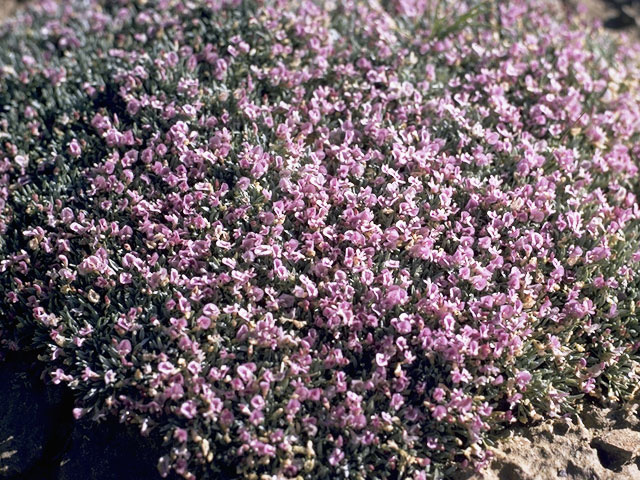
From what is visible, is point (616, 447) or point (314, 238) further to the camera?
point (314, 238)

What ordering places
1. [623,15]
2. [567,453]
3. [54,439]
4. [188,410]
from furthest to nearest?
1. [623,15]
2. [54,439]
3. [567,453]
4. [188,410]

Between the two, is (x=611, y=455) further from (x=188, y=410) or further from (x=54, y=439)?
(x=54, y=439)

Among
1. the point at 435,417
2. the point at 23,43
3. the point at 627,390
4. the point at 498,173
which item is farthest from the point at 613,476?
the point at 23,43

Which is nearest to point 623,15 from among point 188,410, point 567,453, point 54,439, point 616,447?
point 616,447

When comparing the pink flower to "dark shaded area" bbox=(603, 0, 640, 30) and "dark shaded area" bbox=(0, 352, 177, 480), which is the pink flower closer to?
"dark shaded area" bbox=(0, 352, 177, 480)

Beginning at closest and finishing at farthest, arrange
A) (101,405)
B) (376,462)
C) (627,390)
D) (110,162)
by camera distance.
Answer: (376,462), (101,405), (627,390), (110,162)

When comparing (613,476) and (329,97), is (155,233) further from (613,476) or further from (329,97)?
(613,476)

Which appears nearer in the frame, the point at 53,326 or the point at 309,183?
the point at 53,326

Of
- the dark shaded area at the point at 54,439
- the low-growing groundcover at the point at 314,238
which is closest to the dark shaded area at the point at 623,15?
the low-growing groundcover at the point at 314,238
